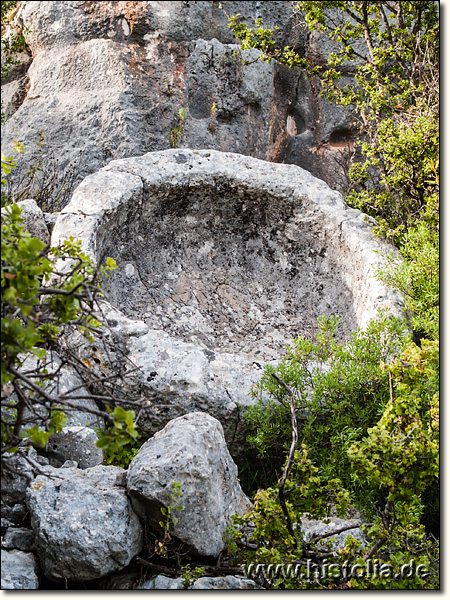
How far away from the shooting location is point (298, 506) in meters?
3.32

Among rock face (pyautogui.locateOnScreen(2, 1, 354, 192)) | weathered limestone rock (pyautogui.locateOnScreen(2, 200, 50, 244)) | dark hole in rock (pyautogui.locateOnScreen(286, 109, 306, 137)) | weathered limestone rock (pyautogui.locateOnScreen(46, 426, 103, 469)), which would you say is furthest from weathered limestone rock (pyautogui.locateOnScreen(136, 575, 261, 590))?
dark hole in rock (pyautogui.locateOnScreen(286, 109, 306, 137))

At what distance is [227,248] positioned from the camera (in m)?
5.96

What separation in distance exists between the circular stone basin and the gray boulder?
249 cm

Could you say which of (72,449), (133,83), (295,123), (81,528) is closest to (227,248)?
(133,83)

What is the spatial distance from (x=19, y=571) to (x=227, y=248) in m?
3.82

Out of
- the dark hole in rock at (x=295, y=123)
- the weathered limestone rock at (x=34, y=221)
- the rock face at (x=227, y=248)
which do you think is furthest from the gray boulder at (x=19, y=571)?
the dark hole in rock at (x=295, y=123)

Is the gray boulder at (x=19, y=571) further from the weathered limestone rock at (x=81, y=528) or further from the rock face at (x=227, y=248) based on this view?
the rock face at (x=227, y=248)

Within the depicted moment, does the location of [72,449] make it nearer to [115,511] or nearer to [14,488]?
Result: [14,488]

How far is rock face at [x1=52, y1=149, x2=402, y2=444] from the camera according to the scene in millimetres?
5129

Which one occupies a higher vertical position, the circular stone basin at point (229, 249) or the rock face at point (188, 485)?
the circular stone basin at point (229, 249)

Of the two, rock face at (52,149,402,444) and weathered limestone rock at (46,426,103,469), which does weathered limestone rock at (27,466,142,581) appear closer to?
weathered limestone rock at (46,426,103,469)

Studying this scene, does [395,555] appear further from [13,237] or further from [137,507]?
[13,237]

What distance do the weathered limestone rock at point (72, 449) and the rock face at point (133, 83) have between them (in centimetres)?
392

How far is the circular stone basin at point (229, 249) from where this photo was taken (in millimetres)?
5223
